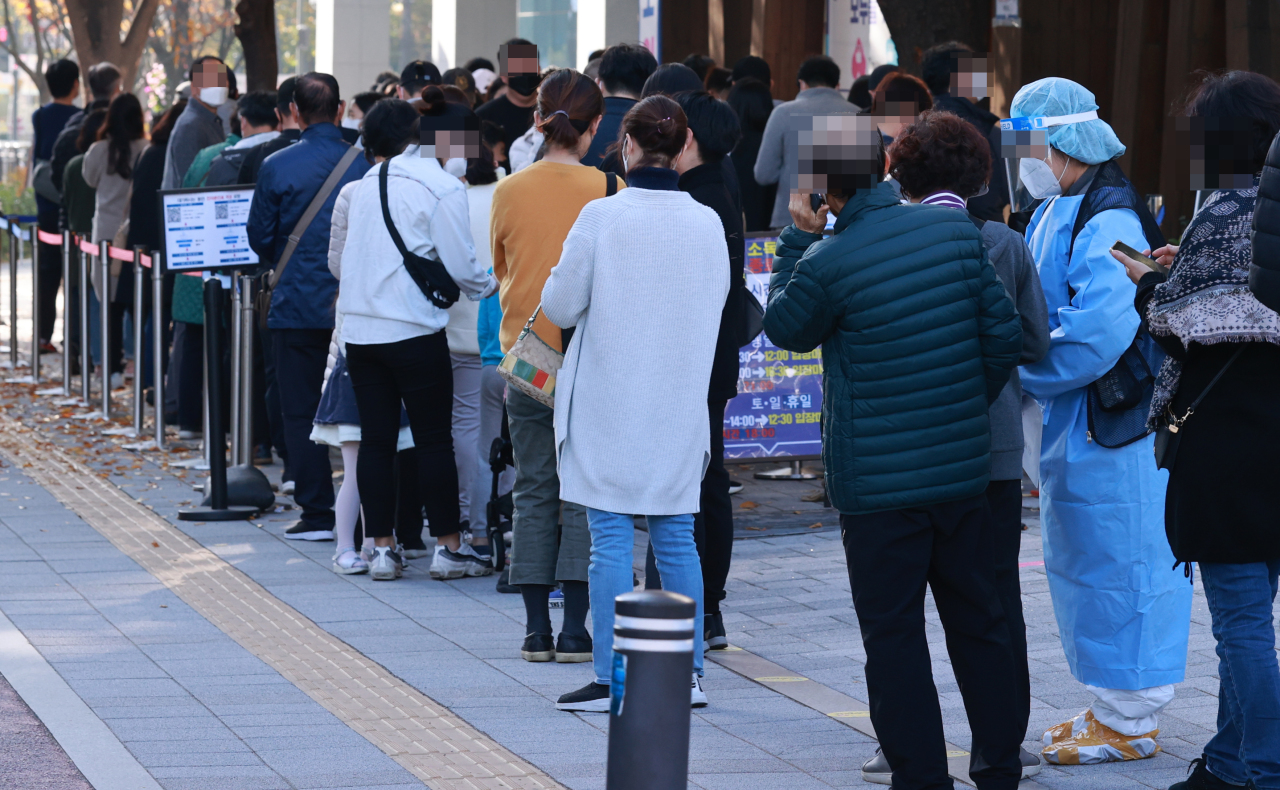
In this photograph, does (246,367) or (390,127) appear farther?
(246,367)

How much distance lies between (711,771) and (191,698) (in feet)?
5.96

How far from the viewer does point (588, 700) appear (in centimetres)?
551

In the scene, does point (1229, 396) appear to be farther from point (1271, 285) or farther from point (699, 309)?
point (699, 309)

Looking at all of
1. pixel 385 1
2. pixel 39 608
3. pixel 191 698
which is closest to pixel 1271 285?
pixel 191 698

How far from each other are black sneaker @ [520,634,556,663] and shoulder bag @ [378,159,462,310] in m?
1.59

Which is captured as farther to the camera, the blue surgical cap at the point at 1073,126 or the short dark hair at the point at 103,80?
the short dark hair at the point at 103,80

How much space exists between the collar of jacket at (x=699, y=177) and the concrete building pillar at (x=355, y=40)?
21117 mm

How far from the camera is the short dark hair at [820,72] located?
424 inches

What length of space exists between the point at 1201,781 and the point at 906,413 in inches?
52.5

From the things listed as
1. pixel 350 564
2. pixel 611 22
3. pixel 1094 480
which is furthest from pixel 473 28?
pixel 1094 480

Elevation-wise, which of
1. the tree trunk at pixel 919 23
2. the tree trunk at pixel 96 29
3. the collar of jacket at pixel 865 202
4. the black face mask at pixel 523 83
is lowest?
the collar of jacket at pixel 865 202

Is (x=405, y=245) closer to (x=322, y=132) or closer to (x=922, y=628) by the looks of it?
(x=322, y=132)

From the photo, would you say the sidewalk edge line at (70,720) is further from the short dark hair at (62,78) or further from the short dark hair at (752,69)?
the short dark hair at (62,78)

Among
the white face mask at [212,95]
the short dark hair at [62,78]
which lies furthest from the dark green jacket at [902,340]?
the short dark hair at [62,78]
